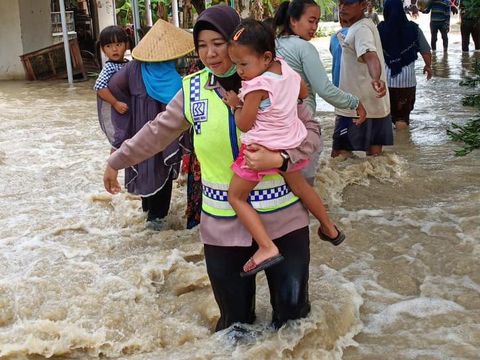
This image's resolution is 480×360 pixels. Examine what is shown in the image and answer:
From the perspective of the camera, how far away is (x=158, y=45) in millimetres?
4449

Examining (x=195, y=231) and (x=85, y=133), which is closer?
(x=195, y=231)

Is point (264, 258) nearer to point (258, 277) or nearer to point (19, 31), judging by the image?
point (258, 277)

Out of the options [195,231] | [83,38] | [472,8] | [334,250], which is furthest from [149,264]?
[83,38]

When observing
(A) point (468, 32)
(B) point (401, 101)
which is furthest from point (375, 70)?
(A) point (468, 32)

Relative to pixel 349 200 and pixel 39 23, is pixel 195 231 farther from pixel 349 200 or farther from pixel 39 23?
pixel 39 23

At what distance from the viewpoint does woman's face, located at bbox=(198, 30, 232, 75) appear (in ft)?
8.57

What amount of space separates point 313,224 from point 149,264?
143 cm

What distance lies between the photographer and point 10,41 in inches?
593

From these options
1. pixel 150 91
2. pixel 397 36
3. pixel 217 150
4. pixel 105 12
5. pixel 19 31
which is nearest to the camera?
pixel 217 150

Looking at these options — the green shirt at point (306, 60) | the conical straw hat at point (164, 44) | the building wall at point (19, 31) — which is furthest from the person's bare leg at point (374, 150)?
the building wall at point (19, 31)

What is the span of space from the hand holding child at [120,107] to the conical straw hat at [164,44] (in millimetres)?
366

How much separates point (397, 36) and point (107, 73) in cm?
381

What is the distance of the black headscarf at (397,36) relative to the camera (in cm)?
718

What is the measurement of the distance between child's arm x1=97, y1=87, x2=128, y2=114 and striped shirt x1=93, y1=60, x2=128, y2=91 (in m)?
0.04
